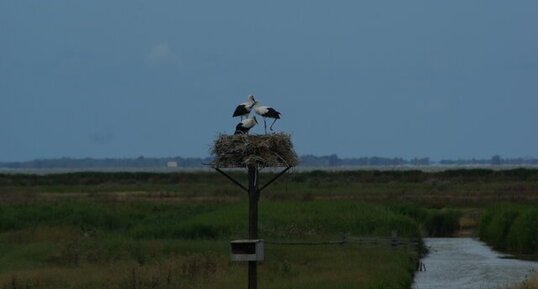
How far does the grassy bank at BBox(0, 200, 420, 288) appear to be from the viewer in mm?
23359

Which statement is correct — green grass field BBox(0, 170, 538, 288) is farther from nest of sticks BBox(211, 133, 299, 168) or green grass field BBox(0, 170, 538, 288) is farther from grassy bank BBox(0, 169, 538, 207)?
nest of sticks BBox(211, 133, 299, 168)

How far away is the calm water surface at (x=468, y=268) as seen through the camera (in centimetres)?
2850

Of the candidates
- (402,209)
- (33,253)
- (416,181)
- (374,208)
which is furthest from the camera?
(416,181)

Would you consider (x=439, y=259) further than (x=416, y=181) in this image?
No

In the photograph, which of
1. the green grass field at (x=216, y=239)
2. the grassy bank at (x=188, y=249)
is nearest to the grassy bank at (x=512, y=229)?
the green grass field at (x=216, y=239)

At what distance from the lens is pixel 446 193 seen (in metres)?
68.1

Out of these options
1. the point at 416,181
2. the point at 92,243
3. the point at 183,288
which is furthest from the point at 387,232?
the point at 416,181

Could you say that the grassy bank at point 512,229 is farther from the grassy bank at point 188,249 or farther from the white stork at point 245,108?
the white stork at point 245,108

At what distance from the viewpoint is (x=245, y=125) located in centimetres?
1648

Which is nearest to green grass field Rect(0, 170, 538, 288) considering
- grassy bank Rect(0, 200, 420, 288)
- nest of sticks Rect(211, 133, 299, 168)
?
grassy bank Rect(0, 200, 420, 288)

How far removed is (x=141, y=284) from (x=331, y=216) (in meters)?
19.5

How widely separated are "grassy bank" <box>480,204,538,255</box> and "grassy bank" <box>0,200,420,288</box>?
3.94 m

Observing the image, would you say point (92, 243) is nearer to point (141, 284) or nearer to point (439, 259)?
point (141, 284)

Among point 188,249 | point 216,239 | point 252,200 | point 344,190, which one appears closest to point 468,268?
point 216,239
